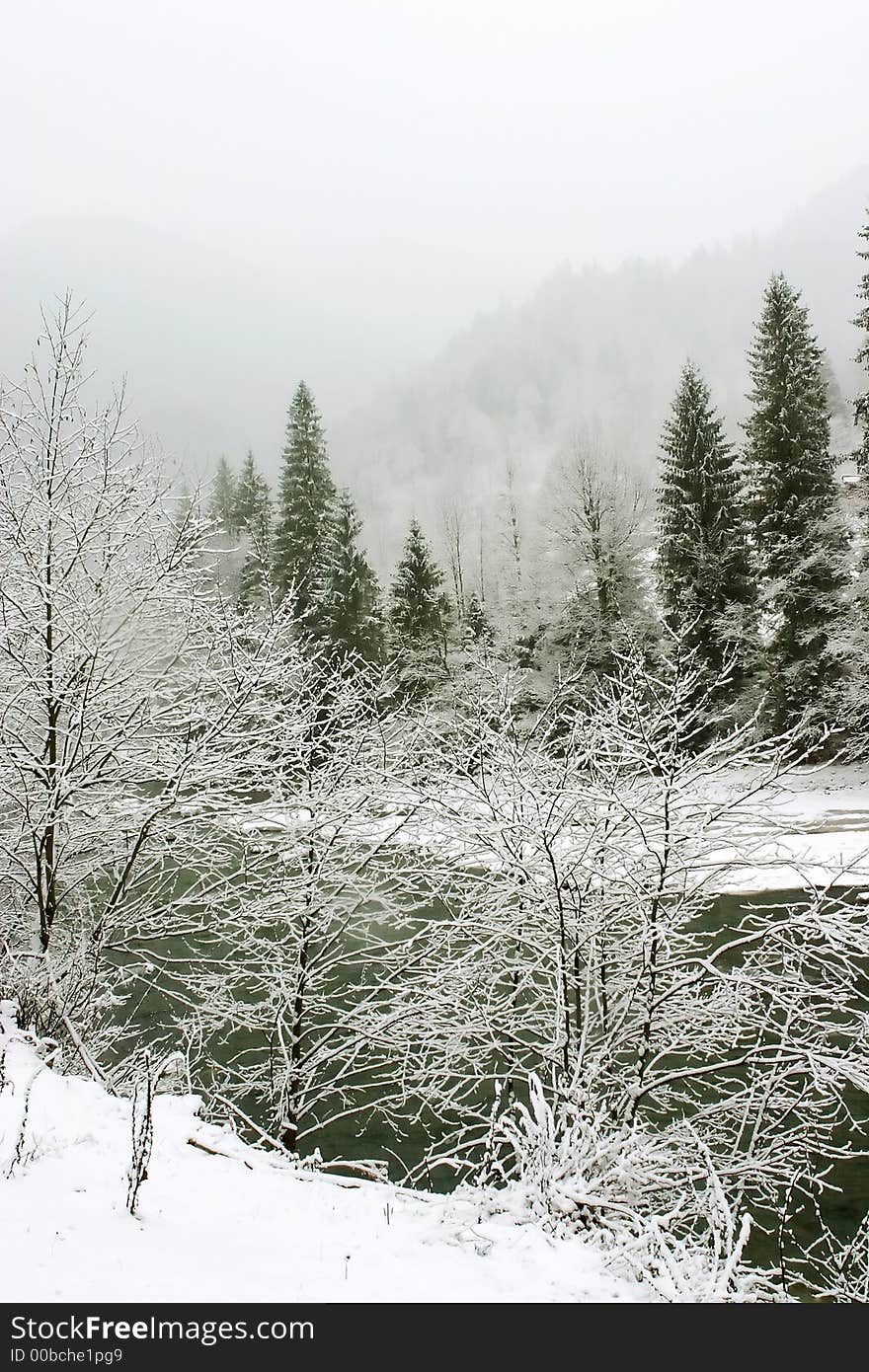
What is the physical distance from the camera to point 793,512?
2231cm

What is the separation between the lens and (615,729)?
6680 millimetres

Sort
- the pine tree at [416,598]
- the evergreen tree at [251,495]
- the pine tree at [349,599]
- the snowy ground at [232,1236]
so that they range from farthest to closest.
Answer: the evergreen tree at [251,495]
the pine tree at [416,598]
the pine tree at [349,599]
the snowy ground at [232,1236]

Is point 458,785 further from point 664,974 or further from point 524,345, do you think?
point 524,345

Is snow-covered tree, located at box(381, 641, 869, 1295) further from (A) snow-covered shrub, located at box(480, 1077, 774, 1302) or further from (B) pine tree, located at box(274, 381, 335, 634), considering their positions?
(B) pine tree, located at box(274, 381, 335, 634)

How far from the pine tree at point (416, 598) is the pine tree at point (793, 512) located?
12.7 metres

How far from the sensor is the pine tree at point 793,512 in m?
21.4

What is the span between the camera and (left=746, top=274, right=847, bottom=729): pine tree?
21.4 meters

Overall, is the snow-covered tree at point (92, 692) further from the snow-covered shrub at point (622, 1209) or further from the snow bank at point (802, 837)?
the snow bank at point (802, 837)

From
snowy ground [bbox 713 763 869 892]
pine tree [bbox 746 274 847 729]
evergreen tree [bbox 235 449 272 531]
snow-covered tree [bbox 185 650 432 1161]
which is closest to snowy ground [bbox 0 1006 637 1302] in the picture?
snow-covered tree [bbox 185 650 432 1161]

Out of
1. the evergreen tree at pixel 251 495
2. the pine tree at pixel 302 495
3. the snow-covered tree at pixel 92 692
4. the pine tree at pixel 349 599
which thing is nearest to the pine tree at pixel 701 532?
the pine tree at pixel 349 599

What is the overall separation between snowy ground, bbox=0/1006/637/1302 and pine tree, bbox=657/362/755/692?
22544 mm

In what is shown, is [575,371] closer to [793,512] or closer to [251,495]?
[251,495]
